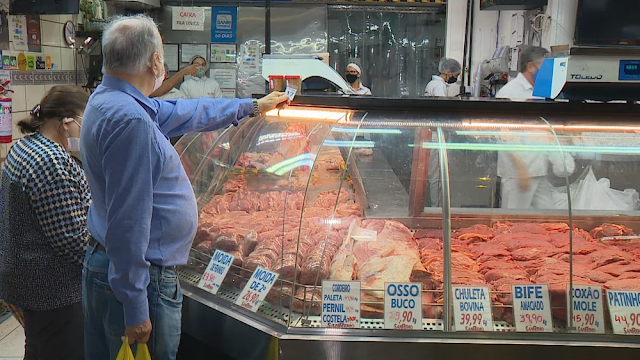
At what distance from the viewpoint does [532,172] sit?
113 inches

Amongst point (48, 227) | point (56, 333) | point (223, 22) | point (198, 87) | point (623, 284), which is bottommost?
point (56, 333)

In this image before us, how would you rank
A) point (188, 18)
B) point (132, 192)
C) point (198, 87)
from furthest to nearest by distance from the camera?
point (198, 87)
point (188, 18)
point (132, 192)

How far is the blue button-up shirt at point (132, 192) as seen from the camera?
1915 millimetres

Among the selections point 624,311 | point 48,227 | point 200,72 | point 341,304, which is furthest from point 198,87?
point 624,311

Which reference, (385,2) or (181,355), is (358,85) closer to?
(385,2)

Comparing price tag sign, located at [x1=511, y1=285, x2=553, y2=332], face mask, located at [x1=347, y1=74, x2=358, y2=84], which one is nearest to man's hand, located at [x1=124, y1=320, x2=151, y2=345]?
price tag sign, located at [x1=511, y1=285, x2=553, y2=332]

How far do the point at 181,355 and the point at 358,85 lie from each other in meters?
6.39

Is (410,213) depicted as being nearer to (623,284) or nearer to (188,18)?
(623,284)

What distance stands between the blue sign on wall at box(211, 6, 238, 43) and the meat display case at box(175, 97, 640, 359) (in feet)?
21.4

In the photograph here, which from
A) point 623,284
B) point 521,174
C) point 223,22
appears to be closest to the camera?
point 623,284

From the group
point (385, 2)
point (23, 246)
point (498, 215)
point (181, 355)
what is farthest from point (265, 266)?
point (385, 2)

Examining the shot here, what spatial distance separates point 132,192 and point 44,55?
5215 millimetres

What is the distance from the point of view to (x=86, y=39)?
24.0 ft

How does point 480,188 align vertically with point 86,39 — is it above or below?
below
